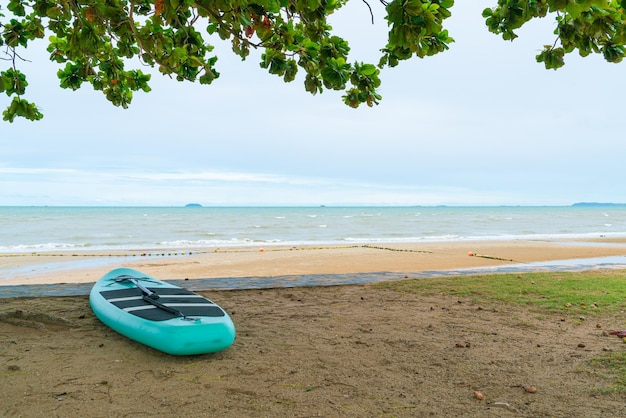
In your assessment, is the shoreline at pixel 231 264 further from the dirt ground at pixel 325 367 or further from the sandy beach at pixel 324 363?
the dirt ground at pixel 325 367

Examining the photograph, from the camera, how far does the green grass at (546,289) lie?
606 centimetres

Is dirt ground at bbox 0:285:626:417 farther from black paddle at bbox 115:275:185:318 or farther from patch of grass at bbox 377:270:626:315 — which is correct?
patch of grass at bbox 377:270:626:315

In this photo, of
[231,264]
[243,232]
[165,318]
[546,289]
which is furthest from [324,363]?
[243,232]

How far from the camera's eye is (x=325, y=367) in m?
4.07

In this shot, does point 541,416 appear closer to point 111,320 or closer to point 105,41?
point 111,320

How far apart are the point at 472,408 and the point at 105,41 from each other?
5500mm

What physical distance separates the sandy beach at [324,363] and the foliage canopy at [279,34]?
2.37 metres

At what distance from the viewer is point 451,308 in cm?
613

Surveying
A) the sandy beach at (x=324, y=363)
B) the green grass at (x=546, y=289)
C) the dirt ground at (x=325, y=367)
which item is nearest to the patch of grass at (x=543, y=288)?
the green grass at (x=546, y=289)

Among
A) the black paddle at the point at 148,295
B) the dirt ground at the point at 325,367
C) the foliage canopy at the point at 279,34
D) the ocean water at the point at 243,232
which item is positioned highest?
the foliage canopy at the point at 279,34

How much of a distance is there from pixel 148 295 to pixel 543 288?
19.4 feet

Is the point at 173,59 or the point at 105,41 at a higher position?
the point at 105,41

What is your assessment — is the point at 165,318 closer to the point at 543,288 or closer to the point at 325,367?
the point at 325,367

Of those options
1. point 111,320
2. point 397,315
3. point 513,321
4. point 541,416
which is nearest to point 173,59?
point 111,320
